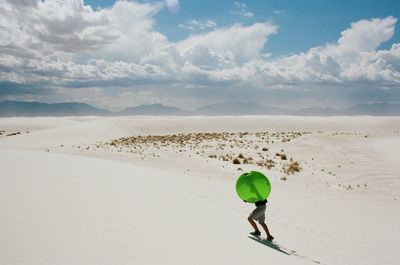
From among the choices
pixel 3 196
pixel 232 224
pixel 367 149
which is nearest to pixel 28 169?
pixel 3 196

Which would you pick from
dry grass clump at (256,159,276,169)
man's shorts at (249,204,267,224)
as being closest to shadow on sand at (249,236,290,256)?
man's shorts at (249,204,267,224)

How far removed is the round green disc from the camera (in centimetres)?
791

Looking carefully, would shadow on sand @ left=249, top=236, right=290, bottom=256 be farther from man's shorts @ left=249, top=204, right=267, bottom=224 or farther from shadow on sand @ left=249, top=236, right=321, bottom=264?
man's shorts @ left=249, top=204, right=267, bottom=224

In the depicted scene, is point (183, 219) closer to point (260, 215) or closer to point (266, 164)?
point (260, 215)

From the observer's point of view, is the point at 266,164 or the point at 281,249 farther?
the point at 266,164

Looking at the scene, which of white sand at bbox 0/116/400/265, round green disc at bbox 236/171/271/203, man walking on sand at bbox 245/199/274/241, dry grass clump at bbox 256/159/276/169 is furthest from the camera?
dry grass clump at bbox 256/159/276/169

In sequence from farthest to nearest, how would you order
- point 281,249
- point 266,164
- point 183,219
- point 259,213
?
point 266,164 → point 183,219 → point 259,213 → point 281,249

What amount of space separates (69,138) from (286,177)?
3590 centimetres

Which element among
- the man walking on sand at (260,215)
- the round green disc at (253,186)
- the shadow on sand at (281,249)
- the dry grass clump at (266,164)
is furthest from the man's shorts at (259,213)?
the dry grass clump at (266,164)

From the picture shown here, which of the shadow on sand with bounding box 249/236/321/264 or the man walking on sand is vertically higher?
the man walking on sand

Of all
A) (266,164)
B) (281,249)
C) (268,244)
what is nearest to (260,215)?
(268,244)

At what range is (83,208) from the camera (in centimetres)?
796

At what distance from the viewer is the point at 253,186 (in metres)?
8.02

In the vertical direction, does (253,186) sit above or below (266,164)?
above
